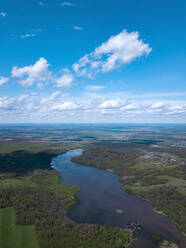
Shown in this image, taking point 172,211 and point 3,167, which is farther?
point 3,167

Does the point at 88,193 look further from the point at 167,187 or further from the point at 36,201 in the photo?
the point at 167,187

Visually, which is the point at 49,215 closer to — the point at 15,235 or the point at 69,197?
the point at 15,235

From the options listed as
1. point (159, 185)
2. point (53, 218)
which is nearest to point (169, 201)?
point (159, 185)

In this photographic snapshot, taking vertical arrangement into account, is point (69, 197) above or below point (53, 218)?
below

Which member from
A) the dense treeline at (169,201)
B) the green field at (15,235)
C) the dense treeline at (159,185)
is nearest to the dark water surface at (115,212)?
the dense treeline at (169,201)

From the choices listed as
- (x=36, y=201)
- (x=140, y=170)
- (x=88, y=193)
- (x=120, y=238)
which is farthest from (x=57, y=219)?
(x=140, y=170)

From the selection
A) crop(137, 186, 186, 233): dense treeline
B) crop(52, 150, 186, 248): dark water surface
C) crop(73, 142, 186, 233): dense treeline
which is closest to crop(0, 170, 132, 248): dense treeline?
crop(52, 150, 186, 248): dark water surface

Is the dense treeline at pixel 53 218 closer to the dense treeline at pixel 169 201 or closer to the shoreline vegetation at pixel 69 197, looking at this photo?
the shoreline vegetation at pixel 69 197
